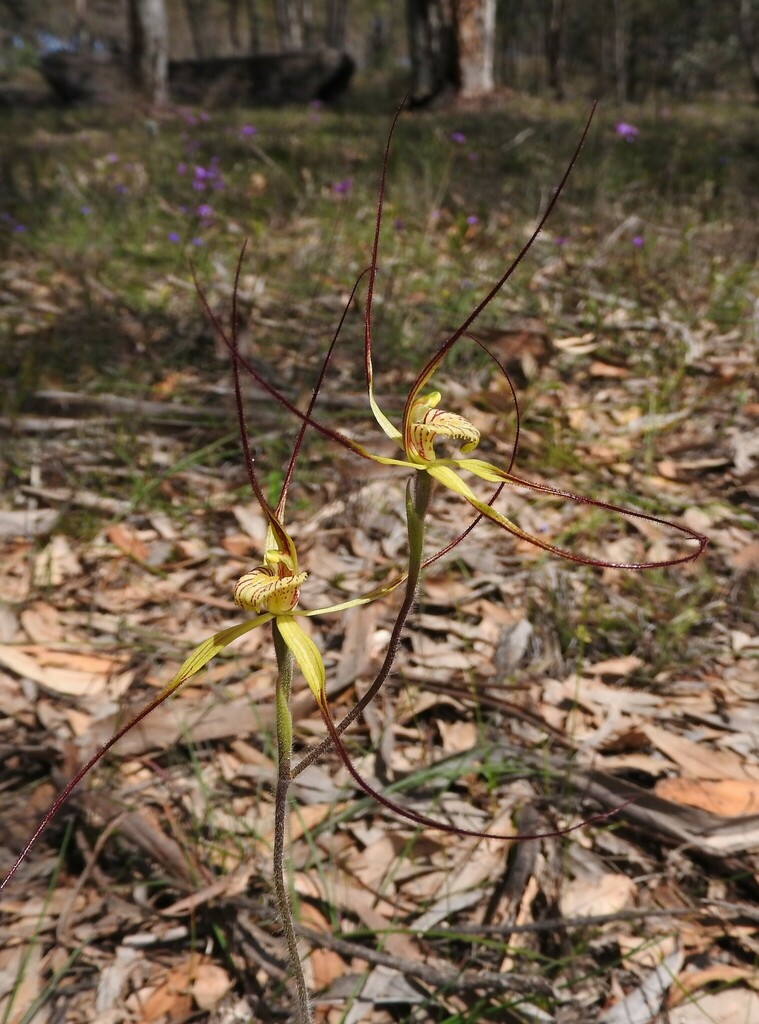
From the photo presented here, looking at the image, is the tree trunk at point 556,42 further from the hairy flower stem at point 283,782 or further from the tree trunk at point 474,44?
the hairy flower stem at point 283,782

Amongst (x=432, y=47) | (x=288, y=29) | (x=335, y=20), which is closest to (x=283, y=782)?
(x=432, y=47)

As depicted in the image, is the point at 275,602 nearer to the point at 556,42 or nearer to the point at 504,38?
the point at 556,42

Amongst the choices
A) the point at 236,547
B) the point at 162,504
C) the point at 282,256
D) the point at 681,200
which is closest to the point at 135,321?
the point at 282,256

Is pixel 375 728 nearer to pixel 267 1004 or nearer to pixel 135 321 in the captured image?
pixel 267 1004

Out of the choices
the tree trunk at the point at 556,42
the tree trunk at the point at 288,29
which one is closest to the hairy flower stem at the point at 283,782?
the tree trunk at the point at 556,42

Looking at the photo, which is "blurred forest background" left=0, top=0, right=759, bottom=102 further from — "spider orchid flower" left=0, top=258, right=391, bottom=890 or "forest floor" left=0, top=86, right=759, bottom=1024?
"spider orchid flower" left=0, top=258, right=391, bottom=890
